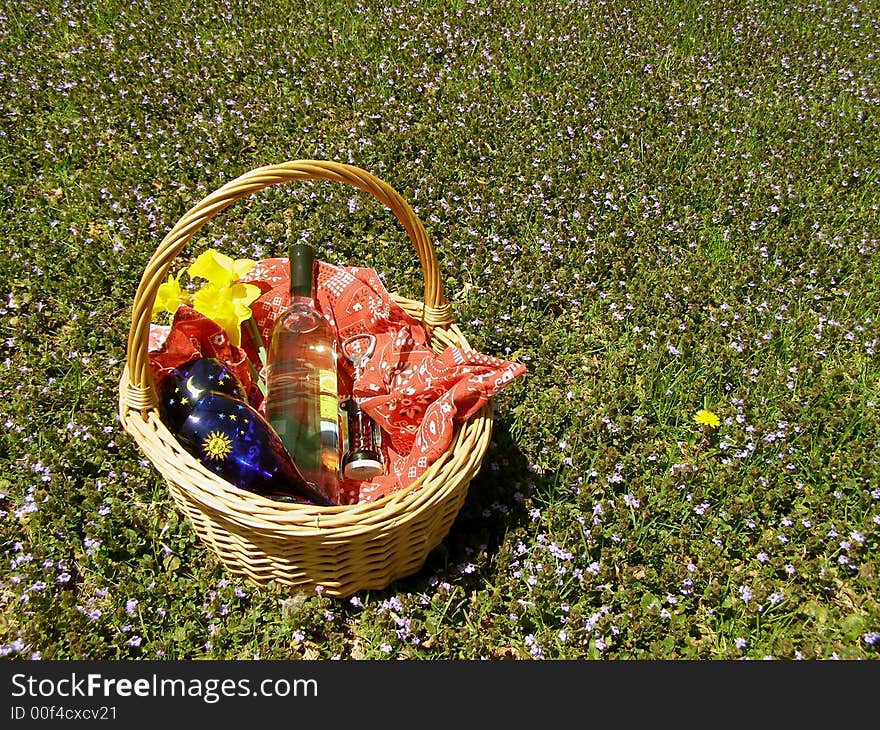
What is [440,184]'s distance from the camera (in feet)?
16.9

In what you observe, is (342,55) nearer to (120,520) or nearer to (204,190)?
(204,190)

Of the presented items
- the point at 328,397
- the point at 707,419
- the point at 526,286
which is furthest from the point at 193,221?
the point at 707,419

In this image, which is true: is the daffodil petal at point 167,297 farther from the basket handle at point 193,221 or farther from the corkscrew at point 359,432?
the corkscrew at point 359,432

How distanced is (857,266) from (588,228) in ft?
5.19

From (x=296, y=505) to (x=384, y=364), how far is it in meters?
0.89

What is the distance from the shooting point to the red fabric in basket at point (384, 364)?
2861 millimetres

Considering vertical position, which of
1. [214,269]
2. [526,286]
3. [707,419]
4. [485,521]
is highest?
[214,269]

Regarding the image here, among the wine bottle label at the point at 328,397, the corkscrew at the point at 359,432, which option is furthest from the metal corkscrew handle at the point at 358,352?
the wine bottle label at the point at 328,397

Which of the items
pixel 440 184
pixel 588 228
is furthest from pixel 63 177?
pixel 588 228

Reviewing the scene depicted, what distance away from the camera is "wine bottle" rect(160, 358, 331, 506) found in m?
2.73

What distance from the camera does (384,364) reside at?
3234mm

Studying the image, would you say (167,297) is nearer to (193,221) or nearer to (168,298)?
(168,298)

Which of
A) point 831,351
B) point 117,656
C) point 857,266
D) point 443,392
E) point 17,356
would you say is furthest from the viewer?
point 857,266

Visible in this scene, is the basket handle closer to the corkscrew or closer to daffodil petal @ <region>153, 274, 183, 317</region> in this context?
daffodil petal @ <region>153, 274, 183, 317</region>
